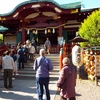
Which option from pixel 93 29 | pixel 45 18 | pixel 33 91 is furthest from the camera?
pixel 45 18

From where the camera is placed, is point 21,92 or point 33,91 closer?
point 21,92

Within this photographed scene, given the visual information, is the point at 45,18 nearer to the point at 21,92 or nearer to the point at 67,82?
the point at 21,92

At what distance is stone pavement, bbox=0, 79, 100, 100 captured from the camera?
A: 680 centimetres

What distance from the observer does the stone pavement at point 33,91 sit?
22.3 feet

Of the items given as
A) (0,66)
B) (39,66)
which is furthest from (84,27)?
(39,66)

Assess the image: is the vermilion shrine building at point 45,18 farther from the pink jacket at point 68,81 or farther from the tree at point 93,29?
the pink jacket at point 68,81

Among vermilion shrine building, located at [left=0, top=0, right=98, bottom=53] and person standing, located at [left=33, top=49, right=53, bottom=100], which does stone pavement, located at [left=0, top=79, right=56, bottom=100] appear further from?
vermilion shrine building, located at [left=0, top=0, right=98, bottom=53]

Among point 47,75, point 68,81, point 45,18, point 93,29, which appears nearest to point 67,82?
point 68,81

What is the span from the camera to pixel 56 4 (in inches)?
619

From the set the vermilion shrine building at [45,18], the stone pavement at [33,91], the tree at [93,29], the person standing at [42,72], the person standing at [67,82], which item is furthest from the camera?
the vermilion shrine building at [45,18]

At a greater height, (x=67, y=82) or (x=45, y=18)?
(x=45, y=18)

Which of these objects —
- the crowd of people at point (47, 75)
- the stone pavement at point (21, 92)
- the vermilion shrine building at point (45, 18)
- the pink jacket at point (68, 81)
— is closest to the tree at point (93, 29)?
the vermilion shrine building at point (45, 18)

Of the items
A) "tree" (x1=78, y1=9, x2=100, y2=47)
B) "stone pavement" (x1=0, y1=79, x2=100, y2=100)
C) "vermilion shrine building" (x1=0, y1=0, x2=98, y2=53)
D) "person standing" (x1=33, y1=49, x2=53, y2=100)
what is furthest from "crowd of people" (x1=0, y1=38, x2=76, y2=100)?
"vermilion shrine building" (x1=0, y1=0, x2=98, y2=53)

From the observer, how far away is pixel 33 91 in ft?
25.1
